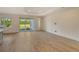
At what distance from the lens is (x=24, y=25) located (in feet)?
11.6

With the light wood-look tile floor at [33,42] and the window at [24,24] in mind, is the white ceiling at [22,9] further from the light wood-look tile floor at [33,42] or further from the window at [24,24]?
the light wood-look tile floor at [33,42]

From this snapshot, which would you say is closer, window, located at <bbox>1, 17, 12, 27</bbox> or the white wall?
window, located at <bbox>1, 17, 12, 27</bbox>

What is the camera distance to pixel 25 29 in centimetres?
358

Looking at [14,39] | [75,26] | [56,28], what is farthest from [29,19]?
[75,26]

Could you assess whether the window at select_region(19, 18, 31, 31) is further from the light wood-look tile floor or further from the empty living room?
the light wood-look tile floor

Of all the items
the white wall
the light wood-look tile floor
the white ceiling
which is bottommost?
the light wood-look tile floor

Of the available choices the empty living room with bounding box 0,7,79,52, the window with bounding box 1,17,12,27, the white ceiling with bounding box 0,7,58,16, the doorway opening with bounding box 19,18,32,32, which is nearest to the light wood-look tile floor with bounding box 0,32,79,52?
the empty living room with bounding box 0,7,79,52

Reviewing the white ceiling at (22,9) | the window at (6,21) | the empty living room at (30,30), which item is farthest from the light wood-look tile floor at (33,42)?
the white ceiling at (22,9)

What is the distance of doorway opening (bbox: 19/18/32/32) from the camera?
11.5 ft

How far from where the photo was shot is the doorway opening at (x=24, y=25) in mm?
3505

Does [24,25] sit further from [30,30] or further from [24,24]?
[30,30]
